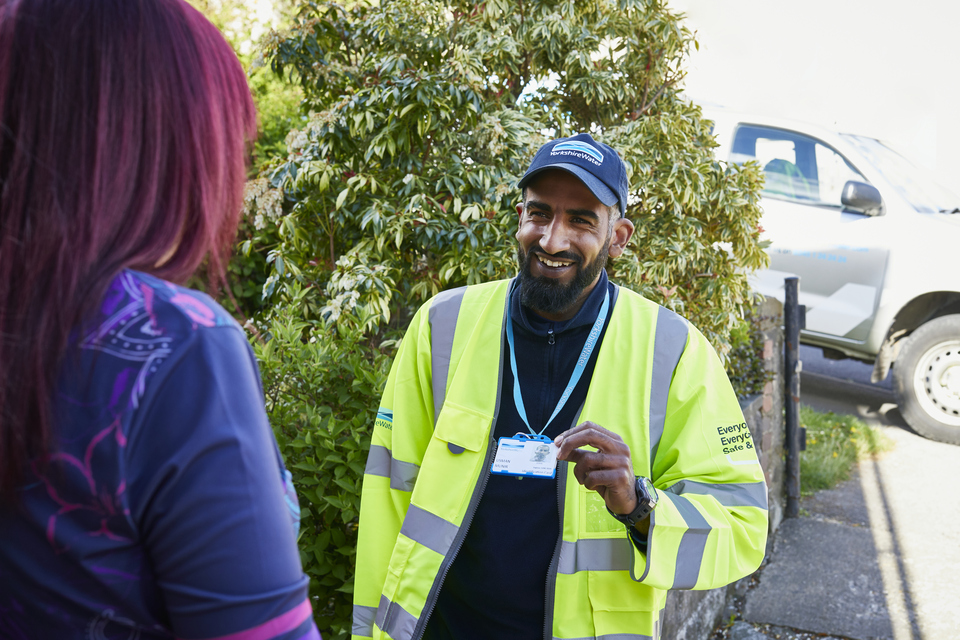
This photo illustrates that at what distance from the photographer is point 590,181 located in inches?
84.6

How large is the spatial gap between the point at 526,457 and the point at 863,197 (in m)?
5.60

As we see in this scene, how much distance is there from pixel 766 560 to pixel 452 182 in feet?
9.85

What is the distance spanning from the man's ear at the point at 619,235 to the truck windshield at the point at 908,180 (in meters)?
5.22

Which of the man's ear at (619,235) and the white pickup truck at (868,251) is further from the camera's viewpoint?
the white pickup truck at (868,251)

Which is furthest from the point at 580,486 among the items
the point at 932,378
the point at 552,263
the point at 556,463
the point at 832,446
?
the point at 932,378

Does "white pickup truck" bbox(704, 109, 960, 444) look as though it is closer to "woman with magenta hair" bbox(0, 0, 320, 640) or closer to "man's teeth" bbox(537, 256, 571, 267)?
"man's teeth" bbox(537, 256, 571, 267)

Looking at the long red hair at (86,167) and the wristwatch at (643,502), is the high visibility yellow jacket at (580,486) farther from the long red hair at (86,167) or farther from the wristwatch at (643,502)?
the long red hair at (86,167)

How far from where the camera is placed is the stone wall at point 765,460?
Answer: 3.17 metres

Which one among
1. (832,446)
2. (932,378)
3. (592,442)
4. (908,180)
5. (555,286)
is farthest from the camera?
(908,180)

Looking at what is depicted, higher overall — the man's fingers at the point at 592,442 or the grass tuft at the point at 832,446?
the man's fingers at the point at 592,442

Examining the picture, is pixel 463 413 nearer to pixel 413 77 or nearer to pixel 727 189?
pixel 413 77

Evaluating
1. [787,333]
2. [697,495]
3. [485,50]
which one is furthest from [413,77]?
[787,333]

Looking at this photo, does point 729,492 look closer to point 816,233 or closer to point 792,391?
point 792,391

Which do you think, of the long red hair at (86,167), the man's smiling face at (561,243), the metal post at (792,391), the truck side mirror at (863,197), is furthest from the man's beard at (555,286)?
the truck side mirror at (863,197)
